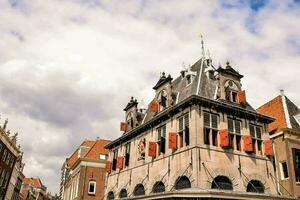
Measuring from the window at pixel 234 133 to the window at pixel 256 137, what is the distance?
1.28 metres

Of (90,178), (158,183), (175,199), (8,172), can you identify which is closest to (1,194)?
(8,172)

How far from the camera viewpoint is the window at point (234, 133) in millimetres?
19969

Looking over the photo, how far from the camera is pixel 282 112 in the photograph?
81.1ft

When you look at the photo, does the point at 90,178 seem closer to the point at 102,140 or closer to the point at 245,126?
the point at 102,140

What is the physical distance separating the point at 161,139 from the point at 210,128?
4188mm

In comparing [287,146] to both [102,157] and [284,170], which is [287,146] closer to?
[284,170]

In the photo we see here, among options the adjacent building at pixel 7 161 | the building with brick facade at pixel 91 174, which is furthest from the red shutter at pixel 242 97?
the adjacent building at pixel 7 161

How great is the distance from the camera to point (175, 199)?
56.0ft

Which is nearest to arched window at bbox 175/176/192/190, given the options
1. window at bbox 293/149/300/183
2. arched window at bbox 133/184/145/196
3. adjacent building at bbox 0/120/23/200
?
arched window at bbox 133/184/145/196

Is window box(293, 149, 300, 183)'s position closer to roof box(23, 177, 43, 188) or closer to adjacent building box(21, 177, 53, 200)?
adjacent building box(21, 177, 53, 200)

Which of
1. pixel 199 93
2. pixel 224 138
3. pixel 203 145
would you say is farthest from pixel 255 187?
pixel 199 93

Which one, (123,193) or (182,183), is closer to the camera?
(182,183)

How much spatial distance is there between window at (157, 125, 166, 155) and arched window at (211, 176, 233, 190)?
15.4 ft

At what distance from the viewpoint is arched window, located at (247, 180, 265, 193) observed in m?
19.5
